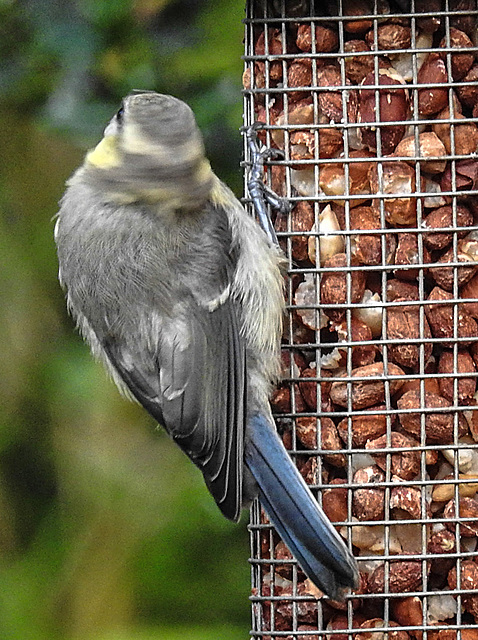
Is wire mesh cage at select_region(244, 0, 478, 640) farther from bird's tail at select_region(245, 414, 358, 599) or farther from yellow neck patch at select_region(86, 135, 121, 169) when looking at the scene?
yellow neck patch at select_region(86, 135, 121, 169)

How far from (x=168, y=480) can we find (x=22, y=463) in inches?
29.0

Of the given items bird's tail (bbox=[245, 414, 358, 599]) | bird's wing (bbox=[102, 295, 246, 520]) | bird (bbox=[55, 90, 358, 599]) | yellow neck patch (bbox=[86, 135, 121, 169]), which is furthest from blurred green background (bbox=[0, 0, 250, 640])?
bird's tail (bbox=[245, 414, 358, 599])

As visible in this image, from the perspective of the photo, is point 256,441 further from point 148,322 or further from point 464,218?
point 464,218

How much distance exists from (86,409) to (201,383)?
1.64 m

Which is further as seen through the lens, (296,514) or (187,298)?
(187,298)

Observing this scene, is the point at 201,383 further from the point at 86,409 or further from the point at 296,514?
the point at 86,409

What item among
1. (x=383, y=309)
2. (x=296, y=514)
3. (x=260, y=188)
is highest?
(x=260, y=188)

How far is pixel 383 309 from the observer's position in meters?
3.08

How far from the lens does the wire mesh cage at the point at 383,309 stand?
3018mm

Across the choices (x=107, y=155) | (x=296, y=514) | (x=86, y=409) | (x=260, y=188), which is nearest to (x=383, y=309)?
(x=260, y=188)

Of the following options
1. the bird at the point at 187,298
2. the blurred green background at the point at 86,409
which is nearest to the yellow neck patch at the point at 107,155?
the bird at the point at 187,298

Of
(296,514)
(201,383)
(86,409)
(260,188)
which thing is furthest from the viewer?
(86,409)

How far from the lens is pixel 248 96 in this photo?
3301 mm

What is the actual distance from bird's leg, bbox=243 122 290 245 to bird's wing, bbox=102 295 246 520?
9.7 inches
